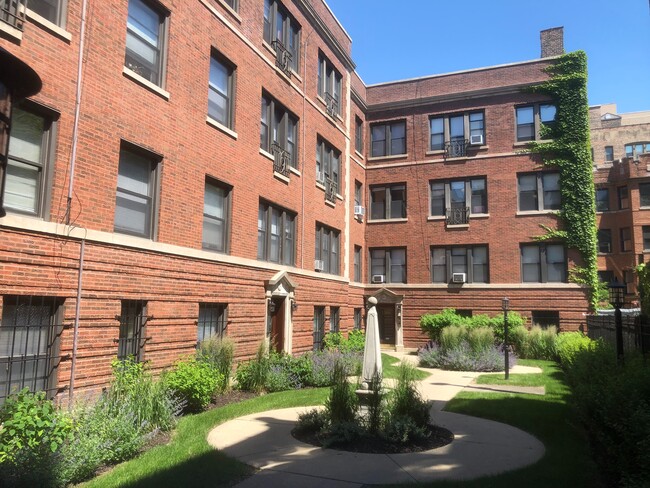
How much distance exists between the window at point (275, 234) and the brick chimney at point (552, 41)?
17.4 meters

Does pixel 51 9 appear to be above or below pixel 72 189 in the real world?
above

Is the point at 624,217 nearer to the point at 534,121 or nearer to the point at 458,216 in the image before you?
the point at 534,121

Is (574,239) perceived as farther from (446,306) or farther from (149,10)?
(149,10)

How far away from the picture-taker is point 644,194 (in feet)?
128

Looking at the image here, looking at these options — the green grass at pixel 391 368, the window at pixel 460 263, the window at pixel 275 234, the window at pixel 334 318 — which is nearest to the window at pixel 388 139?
the window at pixel 460 263

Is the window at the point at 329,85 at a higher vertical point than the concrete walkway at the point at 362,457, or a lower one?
higher

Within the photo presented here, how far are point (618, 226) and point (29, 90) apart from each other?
4352cm

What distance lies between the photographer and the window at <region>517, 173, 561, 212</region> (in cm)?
2522

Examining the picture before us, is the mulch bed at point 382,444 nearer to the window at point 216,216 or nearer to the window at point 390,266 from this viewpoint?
the window at point 216,216

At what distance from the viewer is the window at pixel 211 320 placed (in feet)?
42.4

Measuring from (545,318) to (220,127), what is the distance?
18.4 m

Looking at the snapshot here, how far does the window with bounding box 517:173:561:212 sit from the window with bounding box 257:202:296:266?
1336 centimetres

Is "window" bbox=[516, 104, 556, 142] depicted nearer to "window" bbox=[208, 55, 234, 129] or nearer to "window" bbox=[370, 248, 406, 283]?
"window" bbox=[370, 248, 406, 283]

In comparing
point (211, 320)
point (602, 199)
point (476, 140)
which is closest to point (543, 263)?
point (476, 140)
